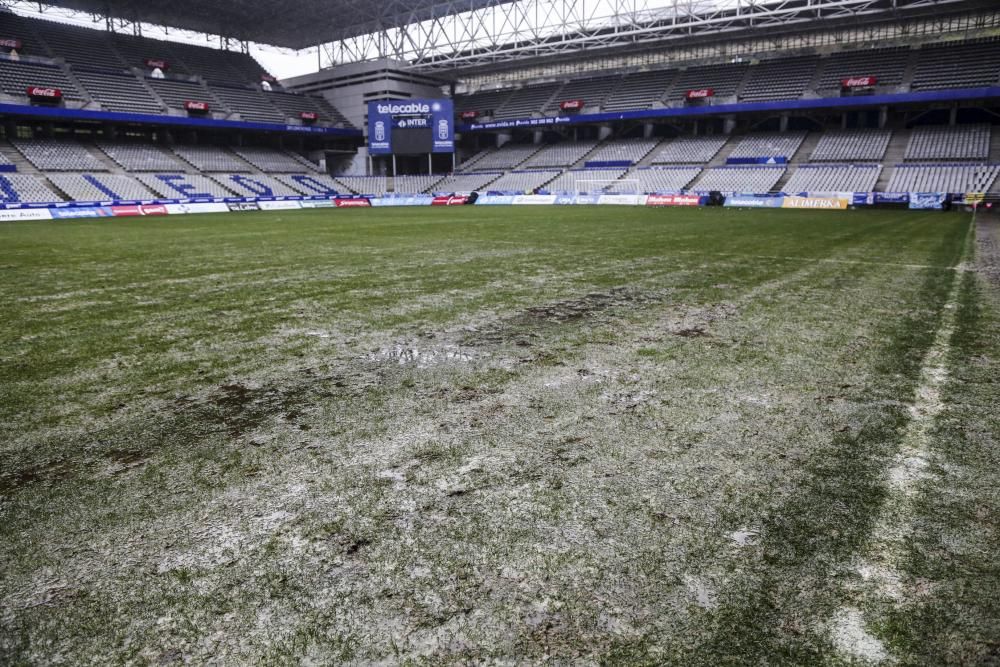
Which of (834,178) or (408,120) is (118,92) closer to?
(408,120)

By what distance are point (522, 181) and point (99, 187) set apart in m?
31.4

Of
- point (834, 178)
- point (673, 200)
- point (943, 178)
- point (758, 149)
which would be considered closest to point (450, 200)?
point (673, 200)

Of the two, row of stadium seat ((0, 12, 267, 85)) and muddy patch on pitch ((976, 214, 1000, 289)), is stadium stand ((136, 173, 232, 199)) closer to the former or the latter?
row of stadium seat ((0, 12, 267, 85))

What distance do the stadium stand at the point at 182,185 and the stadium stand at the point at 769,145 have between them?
131 ft

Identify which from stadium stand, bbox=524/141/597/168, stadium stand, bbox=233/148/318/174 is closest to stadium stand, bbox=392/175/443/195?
stadium stand, bbox=233/148/318/174

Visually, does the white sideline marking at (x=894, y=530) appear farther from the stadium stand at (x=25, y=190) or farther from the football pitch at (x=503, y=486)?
the stadium stand at (x=25, y=190)

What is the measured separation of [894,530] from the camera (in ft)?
8.02

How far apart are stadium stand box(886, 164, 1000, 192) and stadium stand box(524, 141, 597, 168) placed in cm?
2478

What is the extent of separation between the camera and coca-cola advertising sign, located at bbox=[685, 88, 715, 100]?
49.7 meters

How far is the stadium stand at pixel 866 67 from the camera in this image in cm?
4425

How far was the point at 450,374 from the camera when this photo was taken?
4672 millimetres

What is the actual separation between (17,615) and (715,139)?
2181 inches

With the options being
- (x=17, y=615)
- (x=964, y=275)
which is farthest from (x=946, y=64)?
(x=17, y=615)

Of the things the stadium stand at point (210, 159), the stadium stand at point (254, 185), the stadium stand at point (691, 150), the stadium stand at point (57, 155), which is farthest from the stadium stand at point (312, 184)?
the stadium stand at point (691, 150)
